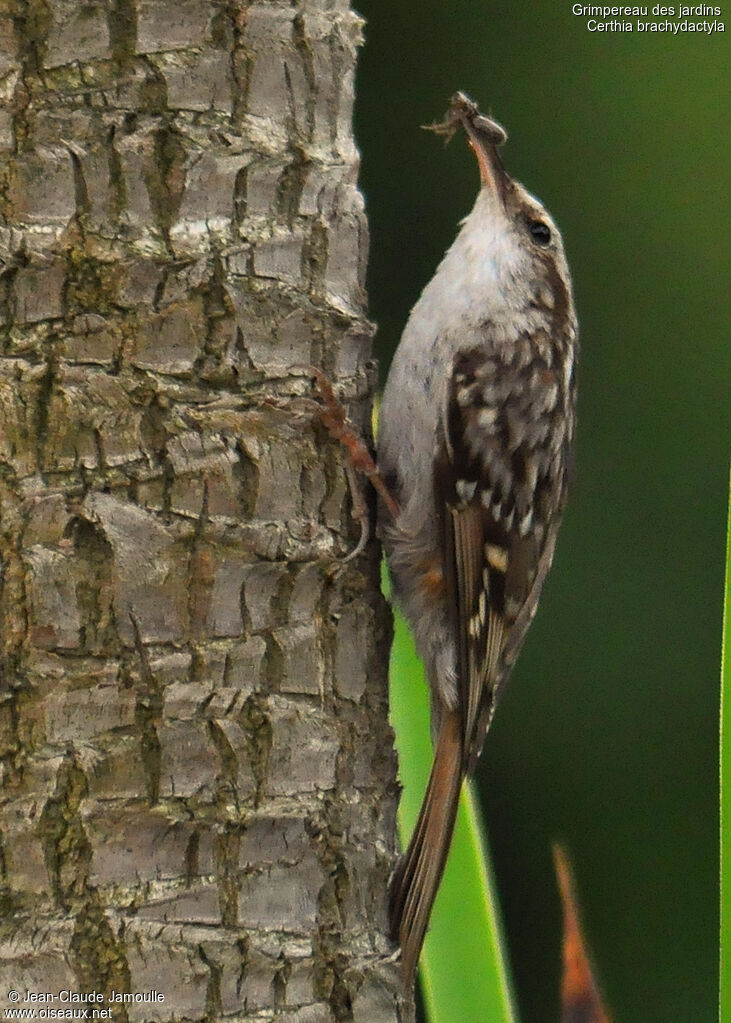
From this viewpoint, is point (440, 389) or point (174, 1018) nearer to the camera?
point (174, 1018)

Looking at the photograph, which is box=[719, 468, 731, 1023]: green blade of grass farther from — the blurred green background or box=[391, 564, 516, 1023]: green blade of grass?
the blurred green background

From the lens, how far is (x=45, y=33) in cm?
142

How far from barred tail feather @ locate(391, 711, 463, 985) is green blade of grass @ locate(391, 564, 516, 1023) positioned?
0.02 m

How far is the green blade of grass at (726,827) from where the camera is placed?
1.59 m

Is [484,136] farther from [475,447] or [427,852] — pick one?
[427,852]

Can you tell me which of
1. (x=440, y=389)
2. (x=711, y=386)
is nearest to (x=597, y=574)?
(x=711, y=386)

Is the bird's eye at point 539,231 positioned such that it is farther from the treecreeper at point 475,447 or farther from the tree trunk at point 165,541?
the tree trunk at point 165,541

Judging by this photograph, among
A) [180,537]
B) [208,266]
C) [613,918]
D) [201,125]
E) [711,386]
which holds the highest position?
[711,386]

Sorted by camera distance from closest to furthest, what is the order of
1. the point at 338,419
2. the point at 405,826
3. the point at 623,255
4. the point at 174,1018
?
1. the point at 174,1018
2. the point at 338,419
3. the point at 405,826
4. the point at 623,255

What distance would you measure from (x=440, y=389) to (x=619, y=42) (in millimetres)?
2463

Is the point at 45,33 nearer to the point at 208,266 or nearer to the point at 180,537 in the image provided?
the point at 208,266

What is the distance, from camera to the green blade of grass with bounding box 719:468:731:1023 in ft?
5.23

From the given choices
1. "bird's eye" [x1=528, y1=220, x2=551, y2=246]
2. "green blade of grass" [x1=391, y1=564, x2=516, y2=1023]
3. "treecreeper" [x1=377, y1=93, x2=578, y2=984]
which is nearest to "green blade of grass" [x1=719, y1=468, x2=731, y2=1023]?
"green blade of grass" [x1=391, y1=564, x2=516, y2=1023]

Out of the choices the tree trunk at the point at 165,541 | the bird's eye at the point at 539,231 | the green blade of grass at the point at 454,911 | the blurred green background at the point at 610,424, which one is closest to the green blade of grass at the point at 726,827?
the green blade of grass at the point at 454,911
